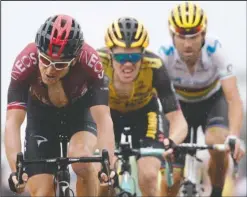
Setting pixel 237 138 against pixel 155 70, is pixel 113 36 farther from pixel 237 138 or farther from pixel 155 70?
pixel 237 138

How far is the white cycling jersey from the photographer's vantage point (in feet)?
35.7

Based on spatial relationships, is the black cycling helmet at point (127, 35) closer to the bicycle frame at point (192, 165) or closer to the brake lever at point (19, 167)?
the bicycle frame at point (192, 165)

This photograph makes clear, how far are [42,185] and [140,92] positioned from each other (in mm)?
2263

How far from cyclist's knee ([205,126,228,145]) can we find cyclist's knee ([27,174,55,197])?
8.70ft

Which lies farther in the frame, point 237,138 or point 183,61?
point 183,61

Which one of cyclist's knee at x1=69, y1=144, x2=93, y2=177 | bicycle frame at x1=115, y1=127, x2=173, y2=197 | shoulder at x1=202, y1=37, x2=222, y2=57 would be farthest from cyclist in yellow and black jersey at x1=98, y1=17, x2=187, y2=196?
cyclist's knee at x1=69, y1=144, x2=93, y2=177

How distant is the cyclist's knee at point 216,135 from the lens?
35.1 ft

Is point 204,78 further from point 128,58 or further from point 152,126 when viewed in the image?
point 128,58

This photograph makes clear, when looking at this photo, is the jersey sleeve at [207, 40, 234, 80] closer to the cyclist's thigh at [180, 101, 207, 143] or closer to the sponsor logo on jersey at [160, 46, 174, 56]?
the sponsor logo on jersey at [160, 46, 174, 56]

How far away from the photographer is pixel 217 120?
1101 centimetres

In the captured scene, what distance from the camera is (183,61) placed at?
36.0ft

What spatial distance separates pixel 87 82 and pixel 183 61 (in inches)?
100

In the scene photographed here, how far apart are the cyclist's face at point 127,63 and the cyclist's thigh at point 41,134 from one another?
129 centimetres

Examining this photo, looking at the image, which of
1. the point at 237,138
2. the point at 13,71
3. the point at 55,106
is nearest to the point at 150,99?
the point at 237,138
